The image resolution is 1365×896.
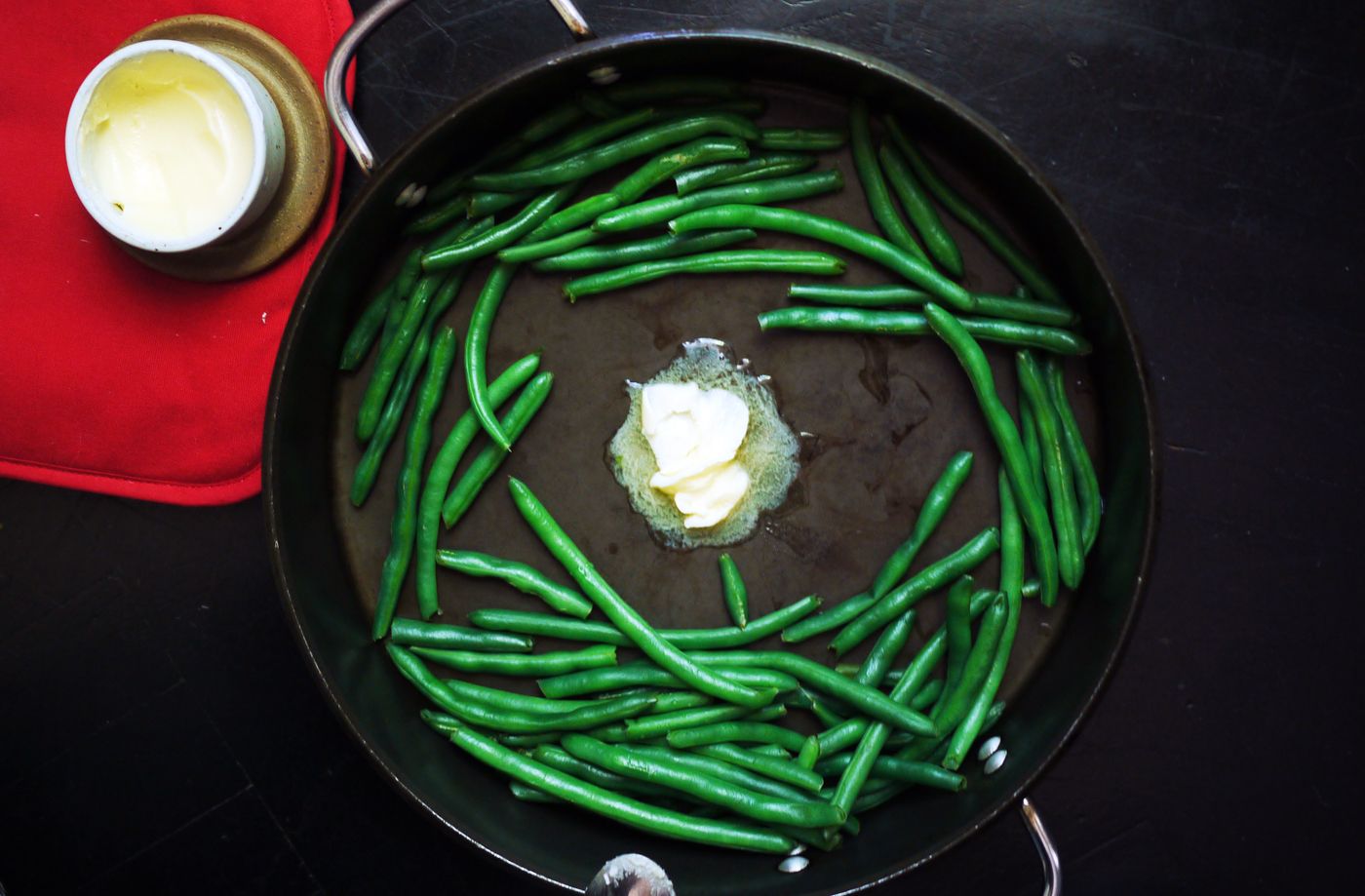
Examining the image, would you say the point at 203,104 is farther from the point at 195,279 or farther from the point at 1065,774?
Answer: the point at 1065,774

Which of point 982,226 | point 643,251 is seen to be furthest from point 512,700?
point 982,226

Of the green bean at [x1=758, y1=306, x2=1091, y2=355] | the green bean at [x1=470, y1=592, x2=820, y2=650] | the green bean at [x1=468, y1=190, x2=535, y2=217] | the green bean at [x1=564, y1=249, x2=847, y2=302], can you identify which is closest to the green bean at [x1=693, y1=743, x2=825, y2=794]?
the green bean at [x1=470, y1=592, x2=820, y2=650]

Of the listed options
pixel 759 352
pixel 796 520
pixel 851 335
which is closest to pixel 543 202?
pixel 759 352

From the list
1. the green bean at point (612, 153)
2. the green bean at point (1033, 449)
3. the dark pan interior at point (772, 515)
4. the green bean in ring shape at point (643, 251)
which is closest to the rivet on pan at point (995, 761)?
the dark pan interior at point (772, 515)

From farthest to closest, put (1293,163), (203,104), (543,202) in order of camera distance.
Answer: (1293,163)
(543,202)
(203,104)

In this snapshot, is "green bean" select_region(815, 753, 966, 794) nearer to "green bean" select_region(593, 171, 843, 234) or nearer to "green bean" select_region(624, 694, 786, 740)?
Result: "green bean" select_region(624, 694, 786, 740)

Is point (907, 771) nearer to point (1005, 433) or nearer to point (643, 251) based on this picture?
point (1005, 433)

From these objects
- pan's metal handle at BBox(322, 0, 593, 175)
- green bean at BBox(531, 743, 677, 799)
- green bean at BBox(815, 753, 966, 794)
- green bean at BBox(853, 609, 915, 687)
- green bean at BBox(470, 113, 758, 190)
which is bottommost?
green bean at BBox(815, 753, 966, 794)
